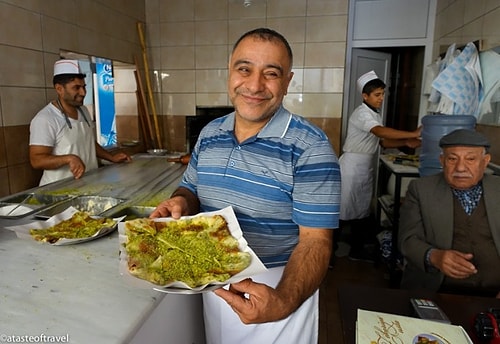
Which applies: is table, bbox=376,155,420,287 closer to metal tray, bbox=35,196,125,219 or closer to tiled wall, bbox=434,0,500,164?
tiled wall, bbox=434,0,500,164

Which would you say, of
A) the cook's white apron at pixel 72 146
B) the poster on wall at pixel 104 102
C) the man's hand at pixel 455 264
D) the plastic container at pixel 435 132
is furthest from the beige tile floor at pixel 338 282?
the poster on wall at pixel 104 102

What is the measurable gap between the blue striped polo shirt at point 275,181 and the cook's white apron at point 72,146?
1.41m

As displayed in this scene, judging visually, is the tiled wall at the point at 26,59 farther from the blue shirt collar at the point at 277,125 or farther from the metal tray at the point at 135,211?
the blue shirt collar at the point at 277,125

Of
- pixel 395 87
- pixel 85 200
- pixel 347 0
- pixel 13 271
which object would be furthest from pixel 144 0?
pixel 13 271

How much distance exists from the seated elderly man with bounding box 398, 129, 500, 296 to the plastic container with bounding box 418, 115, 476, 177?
0.86m

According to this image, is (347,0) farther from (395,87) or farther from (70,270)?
(70,270)

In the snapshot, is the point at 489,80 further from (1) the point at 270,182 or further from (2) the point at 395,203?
(1) the point at 270,182

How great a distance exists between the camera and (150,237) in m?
0.95

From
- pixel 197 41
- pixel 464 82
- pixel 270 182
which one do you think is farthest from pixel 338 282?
pixel 197 41

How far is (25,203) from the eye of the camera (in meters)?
1.76

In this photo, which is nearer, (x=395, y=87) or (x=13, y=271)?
(x=13, y=271)

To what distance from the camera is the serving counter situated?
0.79m

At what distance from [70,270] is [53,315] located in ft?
0.75

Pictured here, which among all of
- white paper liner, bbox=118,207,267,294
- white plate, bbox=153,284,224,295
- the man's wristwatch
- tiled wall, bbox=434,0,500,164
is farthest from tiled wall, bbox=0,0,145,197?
tiled wall, bbox=434,0,500,164
